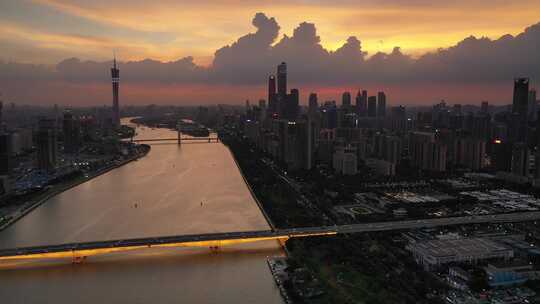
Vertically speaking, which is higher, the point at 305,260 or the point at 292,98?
the point at 292,98

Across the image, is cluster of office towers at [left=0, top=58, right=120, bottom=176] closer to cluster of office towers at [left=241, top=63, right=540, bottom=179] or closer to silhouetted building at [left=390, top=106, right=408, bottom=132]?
cluster of office towers at [left=241, top=63, right=540, bottom=179]

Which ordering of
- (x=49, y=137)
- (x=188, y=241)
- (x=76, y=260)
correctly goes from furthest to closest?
(x=49, y=137) → (x=188, y=241) → (x=76, y=260)

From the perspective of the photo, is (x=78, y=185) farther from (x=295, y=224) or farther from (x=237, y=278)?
(x=237, y=278)

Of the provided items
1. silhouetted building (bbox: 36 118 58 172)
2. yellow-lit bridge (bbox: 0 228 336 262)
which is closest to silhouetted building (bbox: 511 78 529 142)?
yellow-lit bridge (bbox: 0 228 336 262)

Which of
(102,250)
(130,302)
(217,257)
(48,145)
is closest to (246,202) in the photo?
(217,257)

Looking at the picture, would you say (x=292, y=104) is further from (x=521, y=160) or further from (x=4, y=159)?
(x=4, y=159)

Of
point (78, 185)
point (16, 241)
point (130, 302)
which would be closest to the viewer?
point (130, 302)

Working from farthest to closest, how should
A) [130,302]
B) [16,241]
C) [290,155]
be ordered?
[290,155]
[16,241]
[130,302]

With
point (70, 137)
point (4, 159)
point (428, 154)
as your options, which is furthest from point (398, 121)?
point (4, 159)
